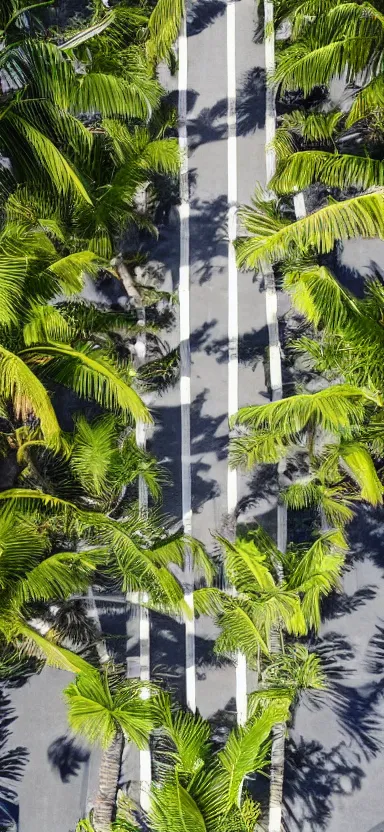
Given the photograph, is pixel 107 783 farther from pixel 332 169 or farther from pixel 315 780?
pixel 332 169

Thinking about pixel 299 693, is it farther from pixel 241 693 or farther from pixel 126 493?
pixel 126 493

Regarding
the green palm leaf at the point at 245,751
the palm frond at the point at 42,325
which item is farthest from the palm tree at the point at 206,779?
the palm frond at the point at 42,325

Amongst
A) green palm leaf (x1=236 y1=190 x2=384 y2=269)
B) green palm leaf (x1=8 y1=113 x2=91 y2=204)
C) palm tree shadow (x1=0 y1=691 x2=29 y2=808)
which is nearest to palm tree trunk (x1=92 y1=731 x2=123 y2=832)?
palm tree shadow (x1=0 y1=691 x2=29 y2=808)

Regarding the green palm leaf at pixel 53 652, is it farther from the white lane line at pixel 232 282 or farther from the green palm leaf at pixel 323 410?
the green palm leaf at pixel 323 410

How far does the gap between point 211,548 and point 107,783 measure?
2851 mm

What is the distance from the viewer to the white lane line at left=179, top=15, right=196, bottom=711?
7.65 m

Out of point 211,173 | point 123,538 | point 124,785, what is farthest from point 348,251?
point 124,785

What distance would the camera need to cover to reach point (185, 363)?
792cm

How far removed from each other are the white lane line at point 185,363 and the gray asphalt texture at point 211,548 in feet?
0.24

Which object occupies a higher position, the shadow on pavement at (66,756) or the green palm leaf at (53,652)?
the green palm leaf at (53,652)

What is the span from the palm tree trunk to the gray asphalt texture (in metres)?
0.53

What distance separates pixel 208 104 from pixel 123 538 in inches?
224

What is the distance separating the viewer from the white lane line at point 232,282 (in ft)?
24.8

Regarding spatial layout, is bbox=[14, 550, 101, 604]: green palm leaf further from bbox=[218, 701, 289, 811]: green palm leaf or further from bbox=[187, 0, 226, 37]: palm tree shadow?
bbox=[187, 0, 226, 37]: palm tree shadow
